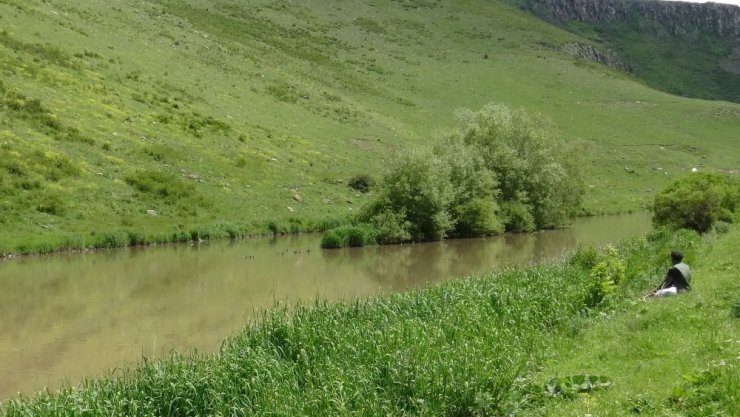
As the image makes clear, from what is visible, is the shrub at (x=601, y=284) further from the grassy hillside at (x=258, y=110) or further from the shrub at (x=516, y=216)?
the shrub at (x=516, y=216)

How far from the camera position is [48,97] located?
1975 inches

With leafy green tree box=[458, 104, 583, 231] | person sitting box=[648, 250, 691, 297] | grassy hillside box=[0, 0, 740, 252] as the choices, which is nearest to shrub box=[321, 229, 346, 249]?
grassy hillside box=[0, 0, 740, 252]

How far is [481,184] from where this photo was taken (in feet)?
160

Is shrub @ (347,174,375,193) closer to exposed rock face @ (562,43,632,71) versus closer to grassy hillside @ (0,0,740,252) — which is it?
grassy hillside @ (0,0,740,252)

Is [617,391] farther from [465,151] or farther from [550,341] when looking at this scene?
[465,151]

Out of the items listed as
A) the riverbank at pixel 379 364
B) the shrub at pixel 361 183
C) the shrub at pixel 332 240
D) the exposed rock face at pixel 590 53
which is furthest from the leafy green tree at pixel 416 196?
the exposed rock face at pixel 590 53

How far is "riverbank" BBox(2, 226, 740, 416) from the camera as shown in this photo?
11.5 metres

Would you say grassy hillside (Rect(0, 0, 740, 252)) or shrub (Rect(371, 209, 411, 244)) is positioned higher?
grassy hillside (Rect(0, 0, 740, 252))

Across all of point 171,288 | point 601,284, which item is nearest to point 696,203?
point 601,284

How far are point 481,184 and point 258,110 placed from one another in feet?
101

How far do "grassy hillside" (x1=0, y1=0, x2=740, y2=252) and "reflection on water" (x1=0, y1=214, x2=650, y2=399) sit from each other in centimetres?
457

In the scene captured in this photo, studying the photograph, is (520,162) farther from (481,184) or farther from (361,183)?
(361,183)

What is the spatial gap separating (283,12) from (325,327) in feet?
373

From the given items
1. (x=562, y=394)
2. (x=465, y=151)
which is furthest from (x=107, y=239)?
(x=562, y=394)
